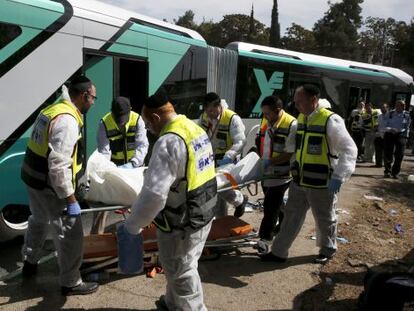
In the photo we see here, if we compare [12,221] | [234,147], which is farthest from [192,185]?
[12,221]

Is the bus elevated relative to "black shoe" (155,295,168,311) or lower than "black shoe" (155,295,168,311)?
elevated

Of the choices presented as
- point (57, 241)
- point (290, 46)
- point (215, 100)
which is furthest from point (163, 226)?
point (290, 46)

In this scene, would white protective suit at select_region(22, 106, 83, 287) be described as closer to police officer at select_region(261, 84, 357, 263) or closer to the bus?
the bus

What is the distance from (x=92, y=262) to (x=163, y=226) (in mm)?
1498

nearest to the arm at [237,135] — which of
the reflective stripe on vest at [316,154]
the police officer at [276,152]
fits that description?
the police officer at [276,152]

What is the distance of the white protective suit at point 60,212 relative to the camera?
347 centimetres

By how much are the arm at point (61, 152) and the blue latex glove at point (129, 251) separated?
57 cm

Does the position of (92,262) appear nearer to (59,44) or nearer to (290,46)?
(59,44)

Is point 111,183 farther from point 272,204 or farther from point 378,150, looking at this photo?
point 378,150

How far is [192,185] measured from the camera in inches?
117

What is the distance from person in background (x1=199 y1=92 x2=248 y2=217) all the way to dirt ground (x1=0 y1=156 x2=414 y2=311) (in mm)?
938

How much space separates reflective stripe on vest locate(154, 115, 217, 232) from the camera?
292 cm

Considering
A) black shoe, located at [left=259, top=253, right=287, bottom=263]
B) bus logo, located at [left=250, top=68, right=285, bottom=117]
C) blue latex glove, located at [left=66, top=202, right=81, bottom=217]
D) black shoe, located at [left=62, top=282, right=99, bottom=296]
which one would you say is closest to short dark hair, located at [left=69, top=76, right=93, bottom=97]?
blue latex glove, located at [left=66, top=202, right=81, bottom=217]

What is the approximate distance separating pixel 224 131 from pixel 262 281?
6.78 ft
